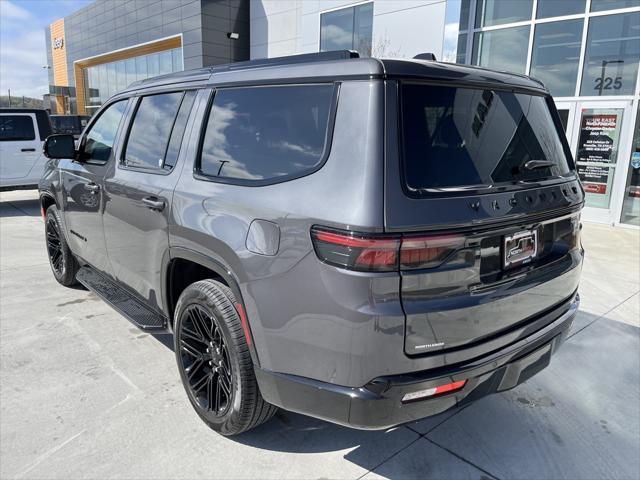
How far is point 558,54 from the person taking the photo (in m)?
10.1

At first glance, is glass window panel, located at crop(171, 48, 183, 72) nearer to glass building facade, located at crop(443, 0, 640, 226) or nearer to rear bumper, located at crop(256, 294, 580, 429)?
glass building facade, located at crop(443, 0, 640, 226)

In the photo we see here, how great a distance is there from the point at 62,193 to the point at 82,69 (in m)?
40.4

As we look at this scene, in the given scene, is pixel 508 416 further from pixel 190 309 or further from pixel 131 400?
pixel 131 400

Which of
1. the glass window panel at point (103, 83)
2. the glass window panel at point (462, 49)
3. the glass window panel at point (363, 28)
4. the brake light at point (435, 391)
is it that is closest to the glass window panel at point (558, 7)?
the glass window panel at point (462, 49)

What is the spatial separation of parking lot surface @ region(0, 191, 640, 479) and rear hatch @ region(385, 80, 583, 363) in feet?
2.60

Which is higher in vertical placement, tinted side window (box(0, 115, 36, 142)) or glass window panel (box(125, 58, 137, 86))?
glass window panel (box(125, 58, 137, 86))

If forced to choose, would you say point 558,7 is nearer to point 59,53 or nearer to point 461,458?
point 461,458

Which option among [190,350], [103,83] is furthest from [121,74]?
[190,350]

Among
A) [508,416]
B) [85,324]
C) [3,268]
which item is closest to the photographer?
[508,416]

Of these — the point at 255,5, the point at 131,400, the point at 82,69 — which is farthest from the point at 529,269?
the point at 82,69

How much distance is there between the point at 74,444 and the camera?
261cm

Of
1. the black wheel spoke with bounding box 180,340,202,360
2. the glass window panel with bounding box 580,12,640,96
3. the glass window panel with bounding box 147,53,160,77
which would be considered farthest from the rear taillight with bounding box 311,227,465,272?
the glass window panel with bounding box 147,53,160,77

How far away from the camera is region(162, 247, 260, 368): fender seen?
2.28 m

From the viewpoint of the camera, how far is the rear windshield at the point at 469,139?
1.97 metres
